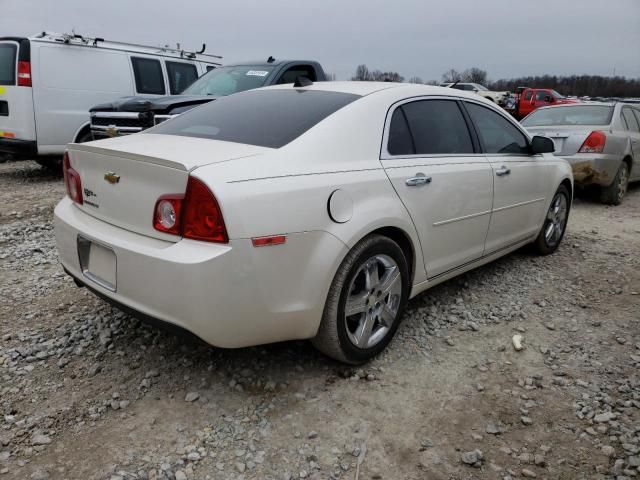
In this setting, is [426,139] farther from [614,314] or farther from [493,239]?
[614,314]

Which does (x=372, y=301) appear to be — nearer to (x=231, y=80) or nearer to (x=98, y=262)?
(x=98, y=262)

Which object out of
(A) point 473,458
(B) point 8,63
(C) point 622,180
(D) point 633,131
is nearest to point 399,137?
(A) point 473,458

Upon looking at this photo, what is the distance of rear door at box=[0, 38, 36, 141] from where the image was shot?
23.5 feet

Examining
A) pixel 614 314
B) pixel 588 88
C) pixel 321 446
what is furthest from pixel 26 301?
pixel 588 88

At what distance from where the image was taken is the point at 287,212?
2.26 meters

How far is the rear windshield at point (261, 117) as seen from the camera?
2666 millimetres

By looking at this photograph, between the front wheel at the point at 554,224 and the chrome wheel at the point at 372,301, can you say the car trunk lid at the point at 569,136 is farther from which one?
the chrome wheel at the point at 372,301

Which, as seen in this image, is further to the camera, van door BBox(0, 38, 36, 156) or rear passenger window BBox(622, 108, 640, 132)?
rear passenger window BBox(622, 108, 640, 132)

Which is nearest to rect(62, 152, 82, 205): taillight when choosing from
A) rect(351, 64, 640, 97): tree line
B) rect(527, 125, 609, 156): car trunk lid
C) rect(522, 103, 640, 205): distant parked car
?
rect(522, 103, 640, 205): distant parked car

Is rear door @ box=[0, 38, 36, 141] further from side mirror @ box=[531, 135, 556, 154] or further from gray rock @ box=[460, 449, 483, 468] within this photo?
gray rock @ box=[460, 449, 483, 468]

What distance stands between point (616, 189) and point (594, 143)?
94 centimetres

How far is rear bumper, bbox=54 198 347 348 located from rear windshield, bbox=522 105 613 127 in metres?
6.53

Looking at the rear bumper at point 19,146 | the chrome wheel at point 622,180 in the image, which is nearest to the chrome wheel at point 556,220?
the chrome wheel at point 622,180

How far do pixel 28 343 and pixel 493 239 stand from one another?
319 centimetres
